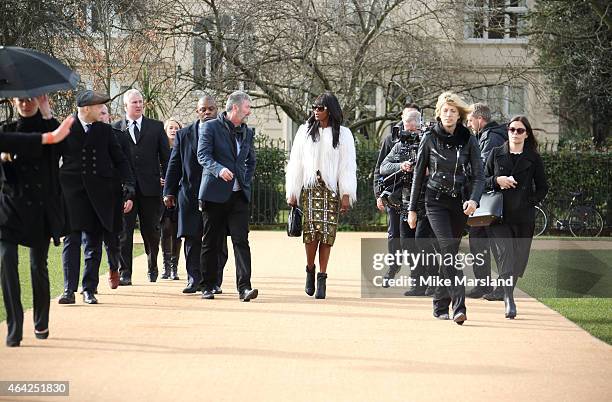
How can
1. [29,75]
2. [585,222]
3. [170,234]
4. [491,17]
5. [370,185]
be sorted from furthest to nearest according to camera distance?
[491,17] < [370,185] < [585,222] < [170,234] < [29,75]

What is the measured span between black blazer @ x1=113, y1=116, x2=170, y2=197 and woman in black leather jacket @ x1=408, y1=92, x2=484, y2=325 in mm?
3938

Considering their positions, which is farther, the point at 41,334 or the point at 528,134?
the point at 528,134

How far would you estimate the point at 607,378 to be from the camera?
26.2 ft

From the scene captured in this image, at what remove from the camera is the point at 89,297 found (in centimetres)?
1173

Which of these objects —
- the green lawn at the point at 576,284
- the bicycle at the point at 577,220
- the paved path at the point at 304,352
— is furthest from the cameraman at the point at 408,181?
the bicycle at the point at 577,220

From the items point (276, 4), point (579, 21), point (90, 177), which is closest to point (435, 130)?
point (90, 177)

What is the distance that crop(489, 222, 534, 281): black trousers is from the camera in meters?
11.4

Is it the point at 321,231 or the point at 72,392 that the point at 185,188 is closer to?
the point at 321,231

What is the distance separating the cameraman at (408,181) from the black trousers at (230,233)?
182 centimetres

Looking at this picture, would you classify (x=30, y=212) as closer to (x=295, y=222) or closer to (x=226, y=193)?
(x=226, y=193)

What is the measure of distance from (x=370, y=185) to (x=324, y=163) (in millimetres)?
13116

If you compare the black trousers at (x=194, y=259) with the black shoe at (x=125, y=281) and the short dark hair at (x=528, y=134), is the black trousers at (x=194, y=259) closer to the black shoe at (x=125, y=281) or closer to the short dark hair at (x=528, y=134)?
the black shoe at (x=125, y=281)

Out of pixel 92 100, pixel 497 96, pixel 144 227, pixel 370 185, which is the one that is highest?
pixel 497 96

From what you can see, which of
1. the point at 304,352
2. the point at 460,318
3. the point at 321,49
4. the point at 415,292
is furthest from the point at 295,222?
the point at 321,49
